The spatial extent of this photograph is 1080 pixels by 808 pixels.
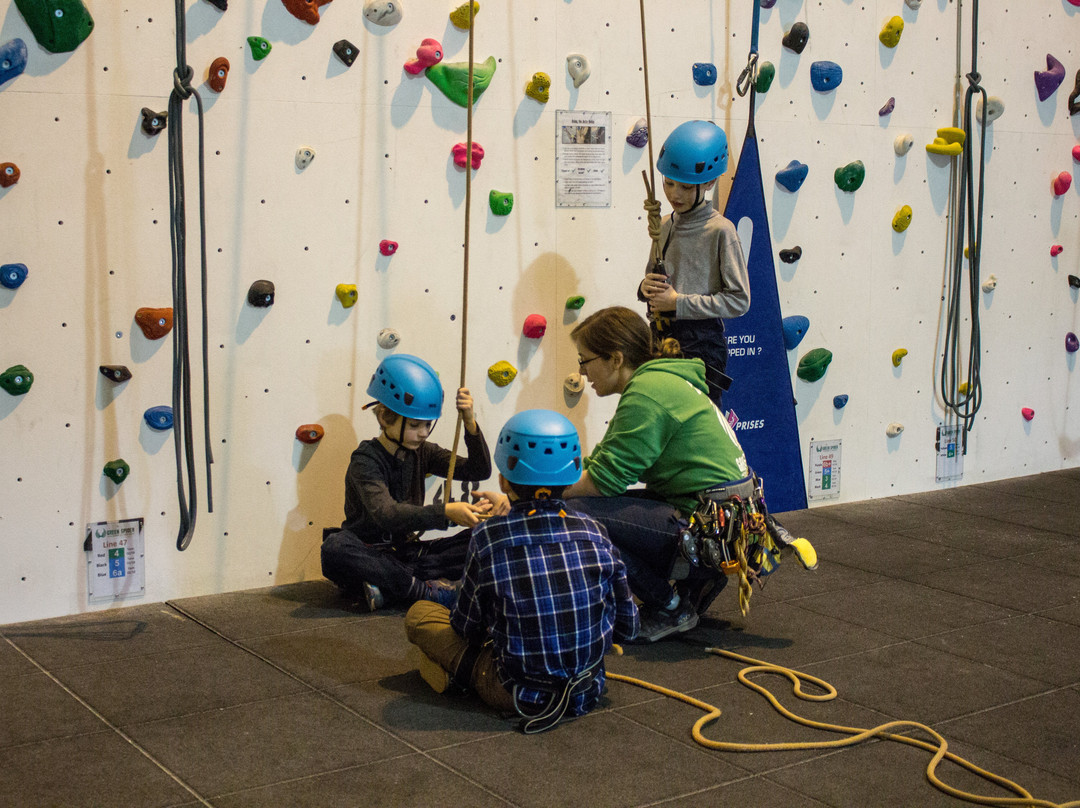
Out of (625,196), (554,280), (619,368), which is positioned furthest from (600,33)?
(619,368)

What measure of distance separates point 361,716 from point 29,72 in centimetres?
187

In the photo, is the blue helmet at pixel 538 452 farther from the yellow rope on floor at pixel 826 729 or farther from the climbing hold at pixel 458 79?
the climbing hold at pixel 458 79

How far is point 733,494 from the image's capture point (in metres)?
2.88

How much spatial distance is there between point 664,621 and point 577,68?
1864 millimetres

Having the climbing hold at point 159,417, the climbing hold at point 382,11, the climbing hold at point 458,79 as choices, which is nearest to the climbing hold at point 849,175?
the climbing hold at point 458,79

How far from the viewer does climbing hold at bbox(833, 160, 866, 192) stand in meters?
4.32

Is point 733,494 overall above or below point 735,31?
below

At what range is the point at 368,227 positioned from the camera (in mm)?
3443

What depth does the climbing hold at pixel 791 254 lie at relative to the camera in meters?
4.25

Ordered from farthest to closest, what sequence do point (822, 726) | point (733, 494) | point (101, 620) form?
point (101, 620) → point (733, 494) → point (822, 726)

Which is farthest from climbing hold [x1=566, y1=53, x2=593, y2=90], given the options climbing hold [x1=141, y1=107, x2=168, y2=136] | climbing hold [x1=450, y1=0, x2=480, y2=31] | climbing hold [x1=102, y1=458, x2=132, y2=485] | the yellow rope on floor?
the yellow rope on floor

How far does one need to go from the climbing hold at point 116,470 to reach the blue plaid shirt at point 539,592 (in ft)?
4.11

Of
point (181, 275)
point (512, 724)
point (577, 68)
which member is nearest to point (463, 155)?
point (577, 68)

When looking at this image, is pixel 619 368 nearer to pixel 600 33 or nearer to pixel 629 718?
pixel 629 718
